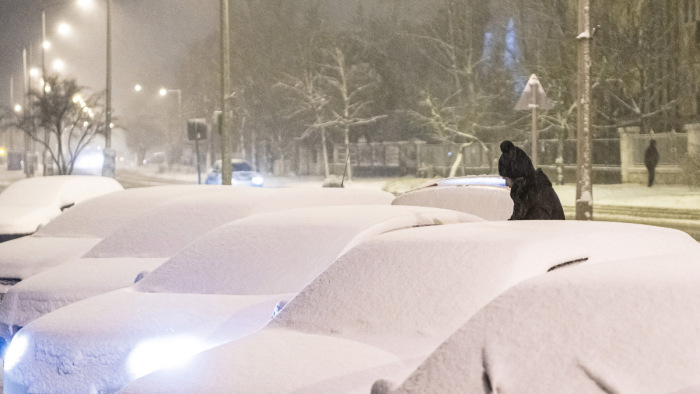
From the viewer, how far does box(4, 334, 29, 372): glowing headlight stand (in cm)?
566

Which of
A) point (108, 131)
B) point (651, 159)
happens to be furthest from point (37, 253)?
point (651, 159)

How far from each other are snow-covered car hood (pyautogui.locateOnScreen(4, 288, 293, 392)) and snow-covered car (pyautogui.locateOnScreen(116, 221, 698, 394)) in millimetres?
1035

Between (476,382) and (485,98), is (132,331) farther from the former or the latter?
(485,98)

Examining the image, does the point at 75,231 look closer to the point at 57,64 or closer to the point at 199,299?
the point at 199,299

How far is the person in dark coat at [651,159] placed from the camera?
33.4m

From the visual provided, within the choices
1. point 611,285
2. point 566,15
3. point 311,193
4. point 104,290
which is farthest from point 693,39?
point 611,285

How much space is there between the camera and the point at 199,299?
616 cm

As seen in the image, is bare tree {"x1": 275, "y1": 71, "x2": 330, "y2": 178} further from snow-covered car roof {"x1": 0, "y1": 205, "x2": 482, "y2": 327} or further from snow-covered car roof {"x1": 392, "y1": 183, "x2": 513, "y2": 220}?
snow-covered car roof {"x1": 0, "y1": 205, "x2": 482, "y2": 327}

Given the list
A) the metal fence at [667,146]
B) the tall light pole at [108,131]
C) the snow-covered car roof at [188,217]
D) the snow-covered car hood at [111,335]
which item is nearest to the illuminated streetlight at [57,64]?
the tall light pole at [108,131]

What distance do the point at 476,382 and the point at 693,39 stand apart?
3653 cm

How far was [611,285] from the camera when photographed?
10.4 ft

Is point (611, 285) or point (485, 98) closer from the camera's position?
point (611, 285)

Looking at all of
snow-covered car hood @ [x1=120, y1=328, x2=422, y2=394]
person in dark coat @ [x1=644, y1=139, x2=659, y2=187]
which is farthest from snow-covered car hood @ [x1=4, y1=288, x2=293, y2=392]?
person in dark coat @ [x1=644, y1=139, x2=659, y2=187]

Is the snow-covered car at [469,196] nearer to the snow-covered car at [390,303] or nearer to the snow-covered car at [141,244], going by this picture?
the snow-covered car at [141,244]
